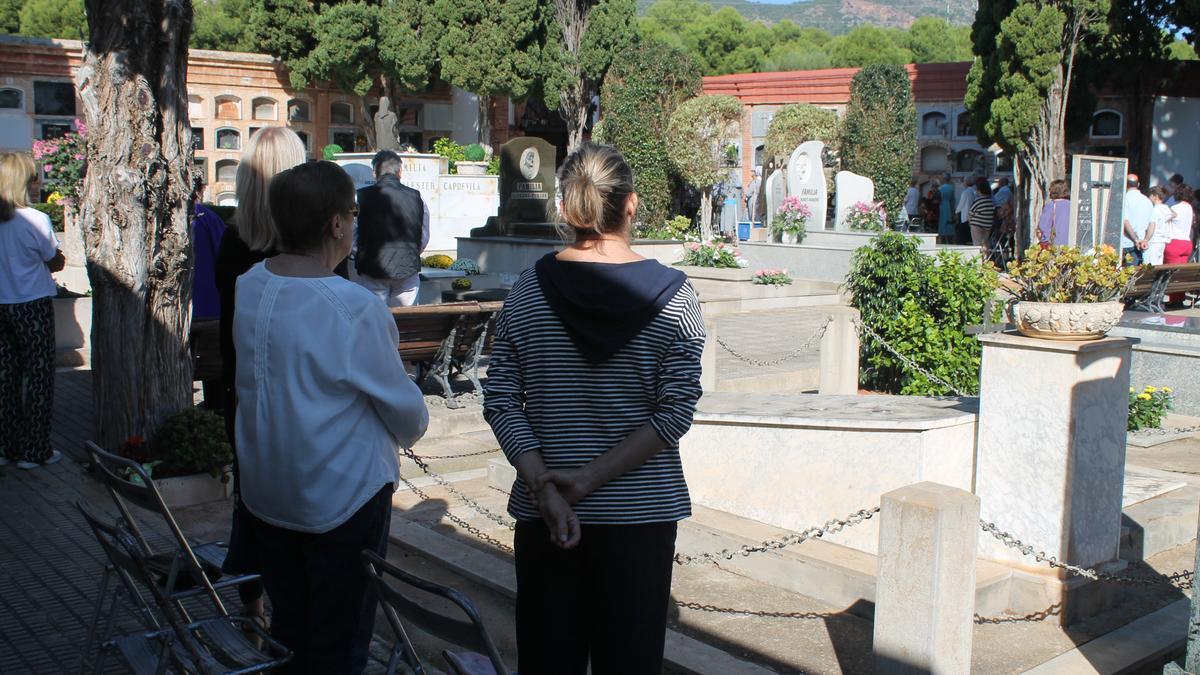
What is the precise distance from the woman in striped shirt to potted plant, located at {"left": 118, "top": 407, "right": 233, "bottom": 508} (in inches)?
161

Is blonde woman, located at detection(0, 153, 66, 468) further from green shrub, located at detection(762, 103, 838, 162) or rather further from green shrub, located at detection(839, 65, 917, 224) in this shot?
green shrub, located at detection(762, 103, 838, 162)

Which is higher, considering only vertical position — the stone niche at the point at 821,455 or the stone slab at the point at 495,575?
the stone niche at the point at 821,455

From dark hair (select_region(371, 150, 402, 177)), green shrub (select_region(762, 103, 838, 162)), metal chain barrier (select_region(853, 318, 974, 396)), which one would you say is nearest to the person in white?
metal chain barrier (select_region(853, 318, 974, 396))

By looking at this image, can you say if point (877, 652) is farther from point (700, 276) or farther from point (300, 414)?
point (700, 276)

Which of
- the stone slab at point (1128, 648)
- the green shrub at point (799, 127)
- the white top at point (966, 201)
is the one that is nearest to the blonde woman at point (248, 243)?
the stone slab at point (1128, 648)

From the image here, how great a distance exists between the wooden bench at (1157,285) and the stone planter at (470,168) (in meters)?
16.7

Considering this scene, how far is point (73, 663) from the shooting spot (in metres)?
4.31

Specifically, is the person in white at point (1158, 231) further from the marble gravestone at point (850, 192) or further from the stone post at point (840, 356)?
the stone post at point (840, 356)

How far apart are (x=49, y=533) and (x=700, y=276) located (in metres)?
12.8

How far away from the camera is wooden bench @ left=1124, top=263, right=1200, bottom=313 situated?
1377 cm

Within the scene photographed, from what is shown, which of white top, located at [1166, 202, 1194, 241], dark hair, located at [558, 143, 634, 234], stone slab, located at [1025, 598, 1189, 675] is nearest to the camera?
dark hair, located at [558, 143, 634, 234]

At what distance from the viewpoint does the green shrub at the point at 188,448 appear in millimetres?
6484

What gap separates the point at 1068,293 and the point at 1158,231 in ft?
40.8

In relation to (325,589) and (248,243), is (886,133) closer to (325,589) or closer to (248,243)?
(248,243)
